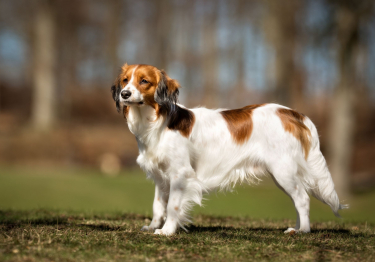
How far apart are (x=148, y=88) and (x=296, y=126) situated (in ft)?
6.17

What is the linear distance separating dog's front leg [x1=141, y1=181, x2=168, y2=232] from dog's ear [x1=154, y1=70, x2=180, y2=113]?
99 cm

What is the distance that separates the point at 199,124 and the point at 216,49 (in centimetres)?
2175

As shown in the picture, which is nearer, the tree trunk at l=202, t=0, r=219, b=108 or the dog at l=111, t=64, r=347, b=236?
the dog at l=111, t=64, r=347, b=236

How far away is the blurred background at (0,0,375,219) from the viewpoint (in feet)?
50.3

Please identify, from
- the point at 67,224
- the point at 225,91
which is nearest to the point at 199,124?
the point at 67,224

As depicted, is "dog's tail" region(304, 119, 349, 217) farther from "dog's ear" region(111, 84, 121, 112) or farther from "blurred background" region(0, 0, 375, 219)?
"blurred background" region(0, 0, 375, 219)

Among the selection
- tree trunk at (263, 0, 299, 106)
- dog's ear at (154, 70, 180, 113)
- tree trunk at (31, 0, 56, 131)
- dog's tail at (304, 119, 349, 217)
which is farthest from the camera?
tree trunk at (31, 0, 56, 131)

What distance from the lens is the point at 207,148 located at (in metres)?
5.36

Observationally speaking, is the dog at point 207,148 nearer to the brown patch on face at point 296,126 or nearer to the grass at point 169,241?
the brown patch on face at point 296,126

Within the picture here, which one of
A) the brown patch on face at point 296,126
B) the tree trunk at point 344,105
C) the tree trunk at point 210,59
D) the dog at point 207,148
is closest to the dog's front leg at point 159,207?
the dog at point 207,148

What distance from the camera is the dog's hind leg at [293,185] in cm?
523

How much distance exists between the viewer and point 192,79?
3578cm

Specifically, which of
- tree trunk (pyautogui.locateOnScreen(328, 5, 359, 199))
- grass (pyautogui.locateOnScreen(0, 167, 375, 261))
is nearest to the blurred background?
tree trunk (pyautogui.locateOnScreen(328, 5, 359, 199))

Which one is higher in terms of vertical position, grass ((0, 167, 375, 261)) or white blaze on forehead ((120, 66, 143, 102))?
white blaze on forehead ((120, 66, 143, 102))
